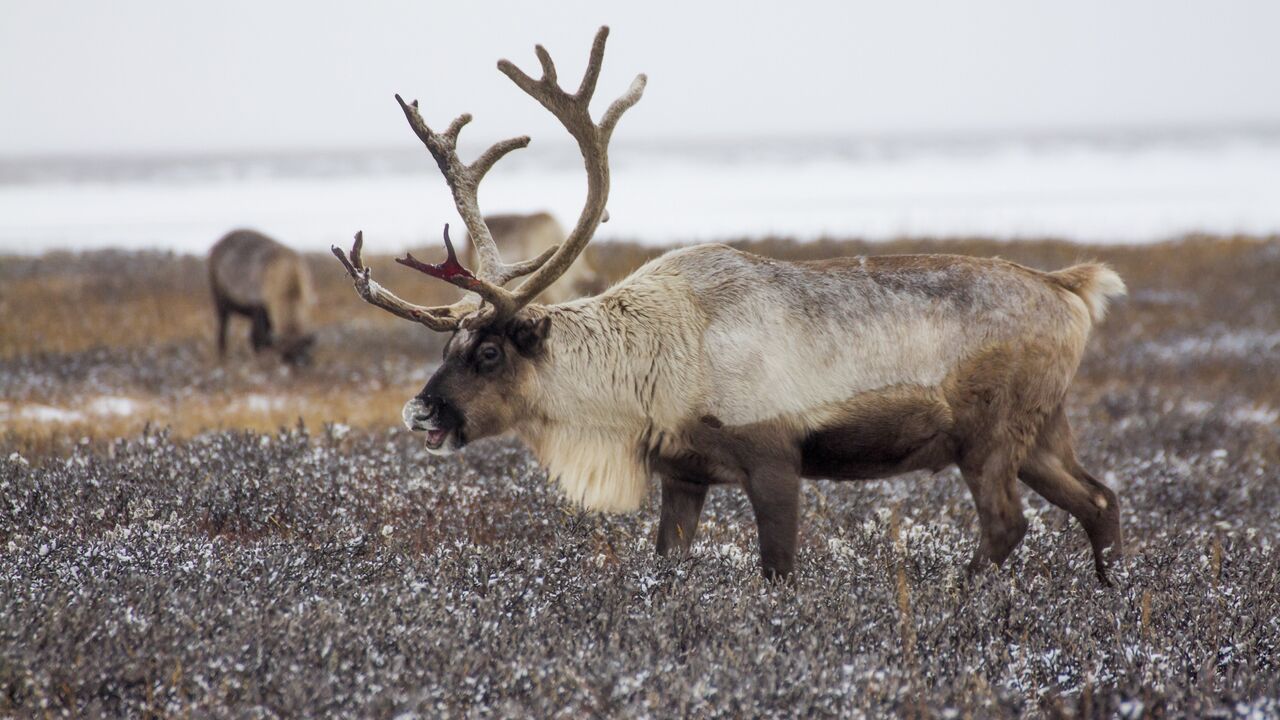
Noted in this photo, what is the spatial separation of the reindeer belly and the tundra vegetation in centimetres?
42

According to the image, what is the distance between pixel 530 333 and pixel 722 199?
109ft

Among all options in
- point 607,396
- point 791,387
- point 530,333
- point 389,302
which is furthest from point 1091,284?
point 389,302

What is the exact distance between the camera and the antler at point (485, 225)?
4.65 metres

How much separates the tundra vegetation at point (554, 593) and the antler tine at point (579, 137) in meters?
1.08

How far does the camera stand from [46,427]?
8.19 m

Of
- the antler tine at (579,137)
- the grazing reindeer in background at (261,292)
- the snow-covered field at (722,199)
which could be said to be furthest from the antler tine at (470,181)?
the snow-covered field at (722,199)

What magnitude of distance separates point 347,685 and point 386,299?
188 centimetres

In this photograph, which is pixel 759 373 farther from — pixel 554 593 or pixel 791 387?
pixel 554 593

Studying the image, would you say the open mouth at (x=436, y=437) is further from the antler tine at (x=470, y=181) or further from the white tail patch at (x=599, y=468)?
the antler tine at (x=470, y=181)

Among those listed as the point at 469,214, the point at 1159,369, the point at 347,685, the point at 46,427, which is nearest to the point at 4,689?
the point at 347,685

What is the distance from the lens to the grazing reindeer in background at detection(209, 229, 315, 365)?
1220 centimetres

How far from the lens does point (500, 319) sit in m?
4.80

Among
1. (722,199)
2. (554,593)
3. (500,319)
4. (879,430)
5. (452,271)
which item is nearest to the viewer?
(554,593)

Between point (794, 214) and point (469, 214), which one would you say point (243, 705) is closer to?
point (469, 214)
